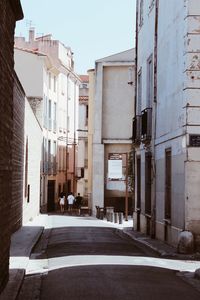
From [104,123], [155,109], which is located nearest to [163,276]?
[155,109]

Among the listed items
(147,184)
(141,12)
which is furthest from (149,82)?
(141,12)

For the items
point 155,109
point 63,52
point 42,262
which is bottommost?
point 42,262

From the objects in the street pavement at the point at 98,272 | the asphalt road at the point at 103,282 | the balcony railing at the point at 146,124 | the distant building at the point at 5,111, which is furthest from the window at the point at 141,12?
the distant building at the point at 5,111

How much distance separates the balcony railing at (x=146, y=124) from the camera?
77.3 ft

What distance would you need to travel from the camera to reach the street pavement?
33.8 feet

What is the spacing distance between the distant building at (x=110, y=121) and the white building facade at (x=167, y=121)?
638 inches

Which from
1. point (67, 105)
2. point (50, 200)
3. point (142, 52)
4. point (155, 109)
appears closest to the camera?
point (155, 109)

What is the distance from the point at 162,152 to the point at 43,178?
31.8 metres

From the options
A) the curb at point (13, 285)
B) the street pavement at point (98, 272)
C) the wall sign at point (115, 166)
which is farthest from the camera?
the wall sign at point (115, 166)

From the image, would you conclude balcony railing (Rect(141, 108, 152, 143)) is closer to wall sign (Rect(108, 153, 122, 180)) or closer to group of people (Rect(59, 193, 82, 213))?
wall sign (Rect(108, 153, 122, 180))

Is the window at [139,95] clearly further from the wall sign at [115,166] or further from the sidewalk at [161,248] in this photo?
the wall sign at [115,166]

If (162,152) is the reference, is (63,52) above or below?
above

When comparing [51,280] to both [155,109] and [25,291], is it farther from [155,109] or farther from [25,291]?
[155,109]

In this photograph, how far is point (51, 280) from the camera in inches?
468
